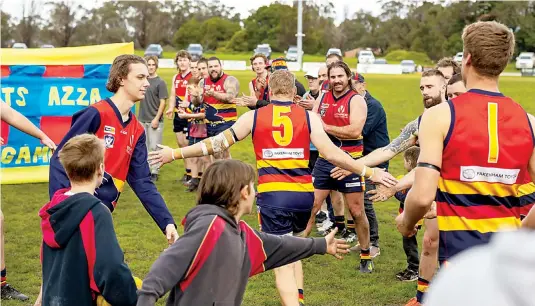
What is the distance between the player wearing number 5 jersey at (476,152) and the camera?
3.91m

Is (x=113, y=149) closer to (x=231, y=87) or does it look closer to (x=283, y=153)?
(x=283, y=153)

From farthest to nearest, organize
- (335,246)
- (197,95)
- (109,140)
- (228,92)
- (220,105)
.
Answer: (197,95)
(220,105)
(228,92)
(109,140)
(335,246)

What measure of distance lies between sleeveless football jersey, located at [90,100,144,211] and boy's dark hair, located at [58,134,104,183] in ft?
5.24

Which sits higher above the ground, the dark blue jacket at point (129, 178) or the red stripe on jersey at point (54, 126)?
the dark blue jacket at point (129, 178)

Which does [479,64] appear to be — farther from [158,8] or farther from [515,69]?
[158,8]

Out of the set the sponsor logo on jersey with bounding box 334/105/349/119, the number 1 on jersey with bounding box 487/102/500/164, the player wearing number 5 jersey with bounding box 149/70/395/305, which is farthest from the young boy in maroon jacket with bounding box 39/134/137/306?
the sponsor logo on jersey with bounding box 334/105/349/119

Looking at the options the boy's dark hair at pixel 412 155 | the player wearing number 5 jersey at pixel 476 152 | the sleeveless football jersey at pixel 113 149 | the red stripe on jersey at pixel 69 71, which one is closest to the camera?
the player wearing number 5 jersey at pixel 476 152

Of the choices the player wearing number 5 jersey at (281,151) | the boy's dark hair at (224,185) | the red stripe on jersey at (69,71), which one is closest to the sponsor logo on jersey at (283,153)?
the player wearing number 5 jersey at (281,151)

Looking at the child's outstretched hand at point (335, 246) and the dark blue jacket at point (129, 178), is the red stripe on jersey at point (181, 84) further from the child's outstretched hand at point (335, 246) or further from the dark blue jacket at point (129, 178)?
the child's outstretched hand at point (335, 246)

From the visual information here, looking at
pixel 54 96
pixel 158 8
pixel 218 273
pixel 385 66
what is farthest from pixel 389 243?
pixel 158 8

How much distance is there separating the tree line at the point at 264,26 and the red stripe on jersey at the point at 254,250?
7613 cm

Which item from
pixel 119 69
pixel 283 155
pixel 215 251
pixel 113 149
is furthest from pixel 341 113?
pixel 215 251

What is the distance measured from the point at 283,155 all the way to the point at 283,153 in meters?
0.02

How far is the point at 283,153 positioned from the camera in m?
6.36
